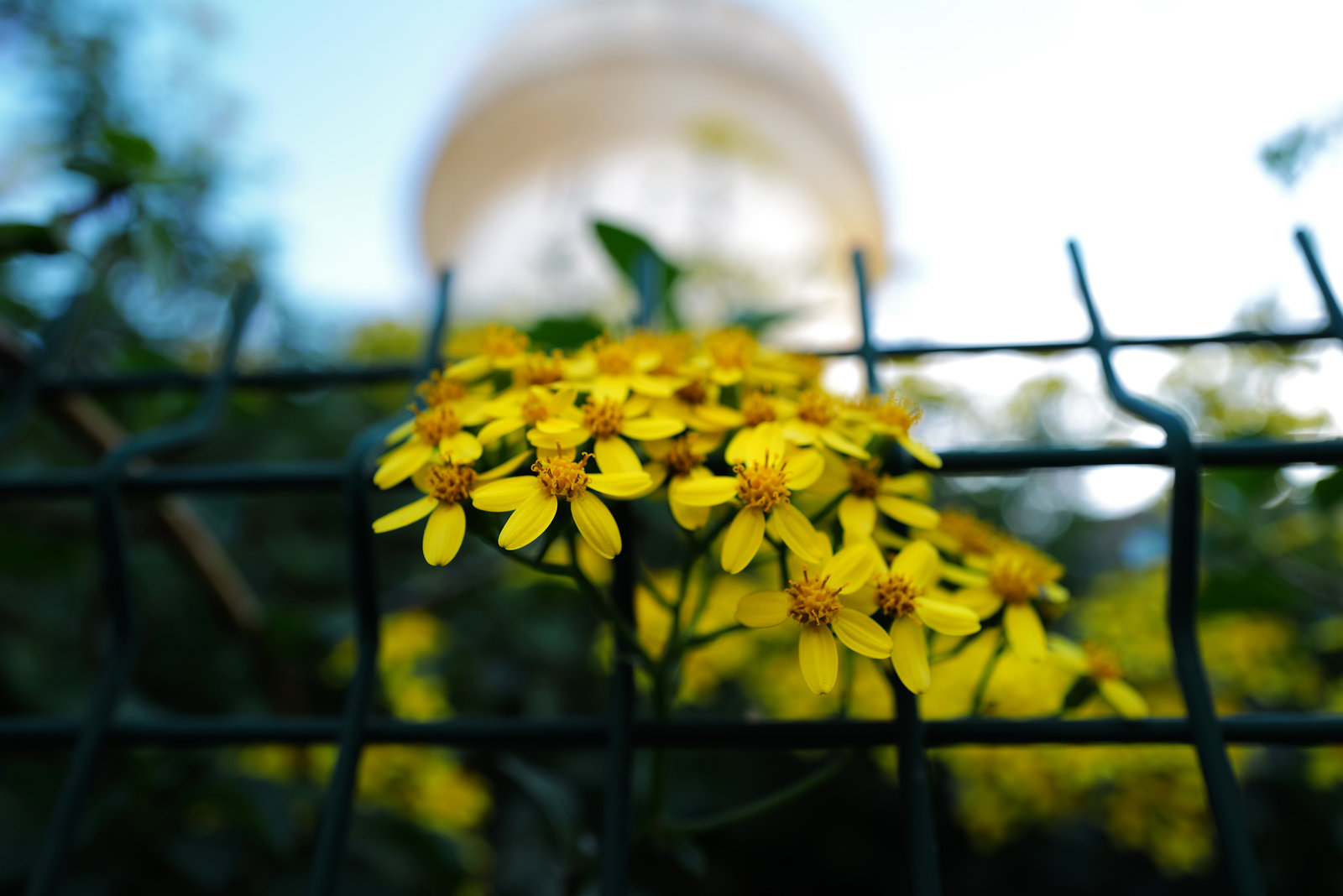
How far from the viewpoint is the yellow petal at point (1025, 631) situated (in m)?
0.39

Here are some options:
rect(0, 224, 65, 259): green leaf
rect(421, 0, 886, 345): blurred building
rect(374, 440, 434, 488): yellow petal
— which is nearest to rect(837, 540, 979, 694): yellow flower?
rect(374, 440, 434, 488): yellow petal

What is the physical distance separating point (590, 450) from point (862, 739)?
206 millimetres

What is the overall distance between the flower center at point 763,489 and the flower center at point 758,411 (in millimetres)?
52

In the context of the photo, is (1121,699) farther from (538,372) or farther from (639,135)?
(639,135)

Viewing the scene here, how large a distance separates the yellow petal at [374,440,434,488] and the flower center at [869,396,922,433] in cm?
23

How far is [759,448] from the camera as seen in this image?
354 millimetres

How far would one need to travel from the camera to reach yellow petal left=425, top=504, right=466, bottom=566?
329 mm

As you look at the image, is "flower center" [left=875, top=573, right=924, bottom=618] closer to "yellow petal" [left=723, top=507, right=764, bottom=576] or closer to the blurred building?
"yellow petal" [left=723, top=507, right=764, bottom=576]

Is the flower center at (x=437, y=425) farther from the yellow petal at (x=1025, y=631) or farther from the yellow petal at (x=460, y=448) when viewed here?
the yellow petal at (x=1025, y=631)

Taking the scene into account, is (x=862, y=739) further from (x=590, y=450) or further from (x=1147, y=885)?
(x=1147, y=885)

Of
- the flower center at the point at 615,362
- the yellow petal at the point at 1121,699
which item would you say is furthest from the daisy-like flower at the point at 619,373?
the yellow petal at the point at 1121,699

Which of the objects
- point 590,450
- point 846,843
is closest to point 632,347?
point 590,450

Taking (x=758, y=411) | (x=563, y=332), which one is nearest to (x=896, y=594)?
(x=758, y=411)

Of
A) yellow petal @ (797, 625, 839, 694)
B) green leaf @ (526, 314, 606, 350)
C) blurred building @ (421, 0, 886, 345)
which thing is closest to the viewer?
yellow petal @ (797, 625, 839, 694)
